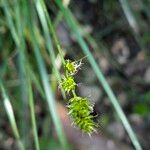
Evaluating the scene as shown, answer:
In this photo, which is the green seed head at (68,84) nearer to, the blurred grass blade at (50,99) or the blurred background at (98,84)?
the blurred grass blade at (50,99)

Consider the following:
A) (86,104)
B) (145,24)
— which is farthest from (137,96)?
(86,104)

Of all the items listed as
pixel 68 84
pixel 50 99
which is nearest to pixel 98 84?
pixel 50 99

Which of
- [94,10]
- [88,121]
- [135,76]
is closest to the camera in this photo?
[88,121]

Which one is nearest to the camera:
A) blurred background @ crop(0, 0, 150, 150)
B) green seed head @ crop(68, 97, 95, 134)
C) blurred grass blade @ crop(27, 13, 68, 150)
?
green seed head @ crop(68, 97, 95, 134)

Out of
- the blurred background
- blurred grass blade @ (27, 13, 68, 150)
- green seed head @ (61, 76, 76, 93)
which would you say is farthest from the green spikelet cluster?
the blurred background

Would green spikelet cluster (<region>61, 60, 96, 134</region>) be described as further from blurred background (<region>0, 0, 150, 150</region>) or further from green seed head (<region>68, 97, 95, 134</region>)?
blurred background (<region>0, 0, 150, 150</region>)

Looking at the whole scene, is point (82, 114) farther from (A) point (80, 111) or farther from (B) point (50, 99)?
(B) point (50, 99)

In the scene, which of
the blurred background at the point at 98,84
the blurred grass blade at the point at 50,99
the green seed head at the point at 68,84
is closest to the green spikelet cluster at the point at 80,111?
the green seed head at the point at 68,84

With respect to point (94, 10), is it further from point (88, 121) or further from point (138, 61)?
point (88, 121)
